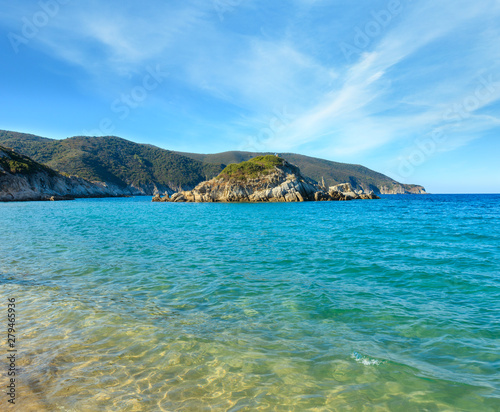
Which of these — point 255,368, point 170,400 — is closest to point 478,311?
point 255,368

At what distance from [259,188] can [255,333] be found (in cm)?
9334

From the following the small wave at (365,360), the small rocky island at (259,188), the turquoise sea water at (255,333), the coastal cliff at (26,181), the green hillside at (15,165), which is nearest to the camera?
the turquoise sea water at (255,333)

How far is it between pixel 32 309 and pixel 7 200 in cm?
10633

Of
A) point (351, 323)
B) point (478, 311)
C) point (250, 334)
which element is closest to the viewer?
point (250, 334)

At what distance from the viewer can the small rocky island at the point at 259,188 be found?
313 ft

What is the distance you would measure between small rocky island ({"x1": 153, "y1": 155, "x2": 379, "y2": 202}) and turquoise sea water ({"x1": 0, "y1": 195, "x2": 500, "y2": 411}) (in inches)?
3176

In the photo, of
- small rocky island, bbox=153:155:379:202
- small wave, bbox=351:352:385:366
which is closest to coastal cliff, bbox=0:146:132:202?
small rocky island, bbox=153:155:379:202

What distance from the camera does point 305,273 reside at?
12156mm

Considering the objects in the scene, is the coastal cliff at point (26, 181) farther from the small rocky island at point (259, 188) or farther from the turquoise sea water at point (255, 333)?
the turquoise sea water at point (255, 333)

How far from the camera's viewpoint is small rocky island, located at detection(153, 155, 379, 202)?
9525 cm

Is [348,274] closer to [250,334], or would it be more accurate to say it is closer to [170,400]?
[250,334]

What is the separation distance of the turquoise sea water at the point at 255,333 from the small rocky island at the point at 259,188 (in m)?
80.7

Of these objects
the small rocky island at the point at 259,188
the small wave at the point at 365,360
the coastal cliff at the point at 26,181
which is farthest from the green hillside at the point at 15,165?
the small wave at the point at 365,360

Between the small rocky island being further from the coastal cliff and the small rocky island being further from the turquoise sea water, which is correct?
the turquoise sea water
